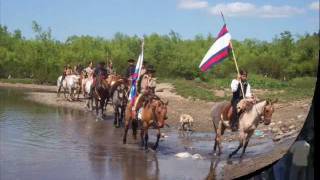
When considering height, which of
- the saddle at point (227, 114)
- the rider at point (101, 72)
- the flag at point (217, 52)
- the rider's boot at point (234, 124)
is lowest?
the rider's boot at point (234, 124)

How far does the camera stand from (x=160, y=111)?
354 inches

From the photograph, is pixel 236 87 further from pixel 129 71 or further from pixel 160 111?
pixel 129 71

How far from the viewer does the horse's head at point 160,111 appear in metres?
8.95

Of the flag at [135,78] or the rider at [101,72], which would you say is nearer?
the flag at [135,78]

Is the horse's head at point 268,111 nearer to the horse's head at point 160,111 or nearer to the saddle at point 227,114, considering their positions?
the saddle at point 227,114

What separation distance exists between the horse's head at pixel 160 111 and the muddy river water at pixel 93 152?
584 millimetres

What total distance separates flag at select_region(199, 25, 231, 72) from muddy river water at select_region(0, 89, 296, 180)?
3.29 feet

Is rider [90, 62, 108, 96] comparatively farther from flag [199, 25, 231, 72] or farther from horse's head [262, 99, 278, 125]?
flag [199, 25, 231, 72]

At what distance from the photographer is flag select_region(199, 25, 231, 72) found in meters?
4.82

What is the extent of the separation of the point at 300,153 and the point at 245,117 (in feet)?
19.2

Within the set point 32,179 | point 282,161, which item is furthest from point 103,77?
point 282,161

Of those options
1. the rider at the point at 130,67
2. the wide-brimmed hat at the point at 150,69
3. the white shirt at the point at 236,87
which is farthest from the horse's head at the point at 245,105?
the rider at the point at 130,67

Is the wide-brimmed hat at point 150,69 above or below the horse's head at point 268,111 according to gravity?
above

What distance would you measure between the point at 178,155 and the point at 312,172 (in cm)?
641
